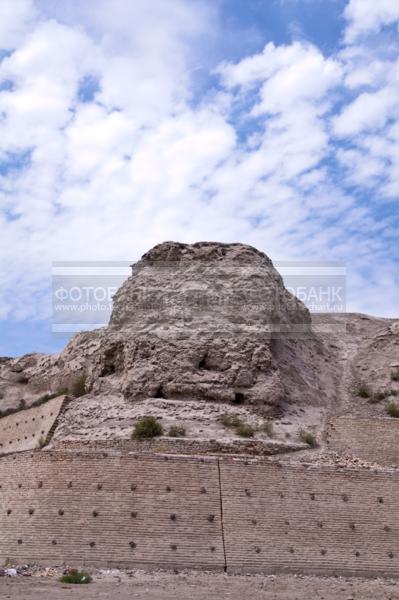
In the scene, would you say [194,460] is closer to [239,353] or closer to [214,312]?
[239,353]

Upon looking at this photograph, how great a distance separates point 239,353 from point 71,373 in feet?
23.2

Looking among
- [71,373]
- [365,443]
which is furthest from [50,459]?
[71,373]

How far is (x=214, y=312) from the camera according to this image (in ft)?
67.9

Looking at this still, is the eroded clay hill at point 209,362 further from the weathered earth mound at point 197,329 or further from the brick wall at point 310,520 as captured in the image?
the brick wall at point 310,520

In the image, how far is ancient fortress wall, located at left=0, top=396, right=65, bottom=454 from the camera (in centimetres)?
1938

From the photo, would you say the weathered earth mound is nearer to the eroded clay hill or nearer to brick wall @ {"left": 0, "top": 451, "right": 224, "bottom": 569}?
the eroded clay hill

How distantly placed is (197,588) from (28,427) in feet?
34.4

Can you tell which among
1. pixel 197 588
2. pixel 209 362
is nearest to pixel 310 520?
pixel 197 588

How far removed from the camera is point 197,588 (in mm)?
11445

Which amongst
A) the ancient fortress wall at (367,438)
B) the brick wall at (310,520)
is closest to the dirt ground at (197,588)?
the brick wall at (310,520)

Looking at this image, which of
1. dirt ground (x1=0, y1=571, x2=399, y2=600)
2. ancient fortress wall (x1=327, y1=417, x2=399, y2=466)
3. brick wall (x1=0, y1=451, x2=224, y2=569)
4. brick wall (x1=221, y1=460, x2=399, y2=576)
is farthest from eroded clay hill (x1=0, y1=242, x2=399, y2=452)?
dirt ground (x1=0, y1=571, x2=399, y2=600)

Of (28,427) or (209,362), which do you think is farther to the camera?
(28,427)

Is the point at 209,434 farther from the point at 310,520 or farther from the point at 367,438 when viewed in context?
the point at 367,438

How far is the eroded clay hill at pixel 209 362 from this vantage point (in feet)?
59.5
